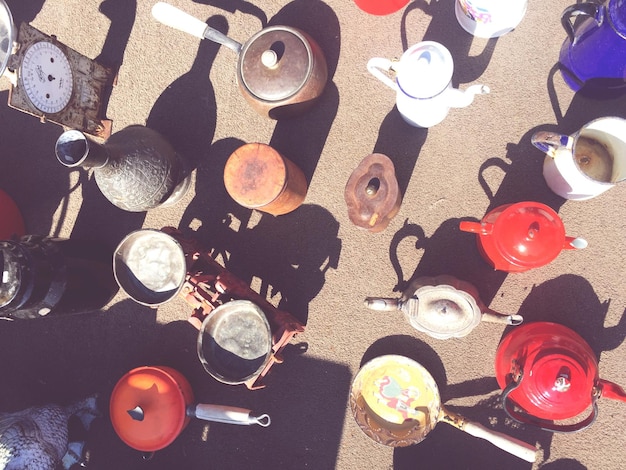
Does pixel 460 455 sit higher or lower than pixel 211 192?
lower

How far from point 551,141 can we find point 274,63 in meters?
1.05

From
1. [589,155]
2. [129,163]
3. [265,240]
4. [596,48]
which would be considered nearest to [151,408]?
[265,240]

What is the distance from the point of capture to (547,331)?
1727 millimetres

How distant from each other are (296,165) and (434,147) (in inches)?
24.3

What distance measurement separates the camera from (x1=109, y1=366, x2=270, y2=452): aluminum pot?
1.87 meters

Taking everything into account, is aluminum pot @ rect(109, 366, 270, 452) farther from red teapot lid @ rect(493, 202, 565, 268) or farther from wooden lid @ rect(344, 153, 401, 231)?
red teapot lid @ rect(493, 202, 565, 268)

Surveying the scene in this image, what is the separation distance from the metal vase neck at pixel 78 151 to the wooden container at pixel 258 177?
0.47m

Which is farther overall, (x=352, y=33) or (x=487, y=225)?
(x=352, y=33)

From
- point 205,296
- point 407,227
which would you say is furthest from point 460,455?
point 205,296

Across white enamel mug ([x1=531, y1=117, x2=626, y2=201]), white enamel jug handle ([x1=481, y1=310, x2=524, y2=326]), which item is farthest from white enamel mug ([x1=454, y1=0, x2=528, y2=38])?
white enamel jug handle ([x1=481, y1=310, x2=524, y2=326])

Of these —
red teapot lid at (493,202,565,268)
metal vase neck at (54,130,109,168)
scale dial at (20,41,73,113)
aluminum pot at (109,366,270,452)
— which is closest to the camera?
red teapot lid at (493,202,565,268)

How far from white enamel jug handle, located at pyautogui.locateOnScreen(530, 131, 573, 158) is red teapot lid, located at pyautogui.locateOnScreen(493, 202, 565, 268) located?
229 millimetres

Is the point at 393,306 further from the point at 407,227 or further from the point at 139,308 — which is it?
the point at 139,308

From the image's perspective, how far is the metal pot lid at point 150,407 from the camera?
1.87m
